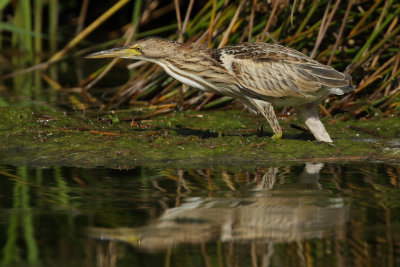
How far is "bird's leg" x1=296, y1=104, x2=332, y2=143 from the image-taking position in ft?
19.0

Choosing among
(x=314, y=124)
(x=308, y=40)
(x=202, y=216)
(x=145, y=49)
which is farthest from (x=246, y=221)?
(x=308, y=40)

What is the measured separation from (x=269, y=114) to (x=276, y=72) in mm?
335

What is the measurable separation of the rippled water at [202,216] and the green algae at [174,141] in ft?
0.94

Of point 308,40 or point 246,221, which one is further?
point 308,40

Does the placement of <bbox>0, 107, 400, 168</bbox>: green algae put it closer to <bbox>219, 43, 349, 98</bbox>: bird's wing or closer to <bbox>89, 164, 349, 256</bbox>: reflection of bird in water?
<bbox>219, 43, 349, 98</bbox>: bird's wing

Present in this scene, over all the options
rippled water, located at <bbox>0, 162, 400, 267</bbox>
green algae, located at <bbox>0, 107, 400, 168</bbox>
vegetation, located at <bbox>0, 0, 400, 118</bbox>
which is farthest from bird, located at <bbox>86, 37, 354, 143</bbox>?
vegetation, located at <bbox>0, 0, 400, 118</bbox>

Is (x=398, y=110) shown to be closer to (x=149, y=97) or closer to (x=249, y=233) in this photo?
(x=149, y=97)

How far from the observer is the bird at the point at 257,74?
5680 millimetres

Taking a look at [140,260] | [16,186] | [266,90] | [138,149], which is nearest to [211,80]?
[266,90]

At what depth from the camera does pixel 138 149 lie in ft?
18.3

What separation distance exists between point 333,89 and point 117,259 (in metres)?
2.91

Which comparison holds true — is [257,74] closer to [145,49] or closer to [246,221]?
[145,49]

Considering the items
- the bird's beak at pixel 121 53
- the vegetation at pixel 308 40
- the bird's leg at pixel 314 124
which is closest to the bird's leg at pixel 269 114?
the bird's leg at pixel 314 124

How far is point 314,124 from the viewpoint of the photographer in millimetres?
5812
